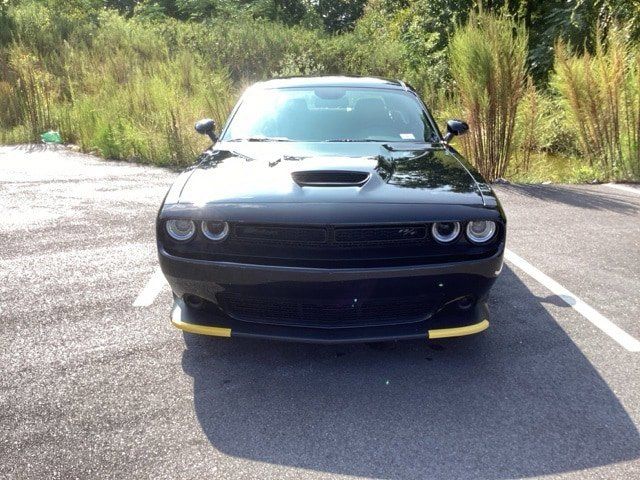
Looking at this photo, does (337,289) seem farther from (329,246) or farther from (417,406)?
(417,406)

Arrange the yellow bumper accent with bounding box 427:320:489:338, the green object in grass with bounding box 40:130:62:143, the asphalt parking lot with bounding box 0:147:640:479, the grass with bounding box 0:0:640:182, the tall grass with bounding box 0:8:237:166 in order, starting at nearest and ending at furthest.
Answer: the asphalt parking lot with bounding box 0:147:640:479, the yellow bumper accent with bounding box 427:320:489:338, the grass with bounding box 0:0:640:182, the tall grass with bounding box 0:8:237:166, the green object in grass with bounding box 40:130:62:143

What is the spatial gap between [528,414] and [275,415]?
3.62 ft

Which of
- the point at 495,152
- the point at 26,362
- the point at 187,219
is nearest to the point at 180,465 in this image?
the point at 187,219

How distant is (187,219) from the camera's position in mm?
2693

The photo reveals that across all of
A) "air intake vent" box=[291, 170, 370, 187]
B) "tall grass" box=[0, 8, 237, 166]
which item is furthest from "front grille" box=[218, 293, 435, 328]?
"tall grass" box=[0, 8, 237, 166]

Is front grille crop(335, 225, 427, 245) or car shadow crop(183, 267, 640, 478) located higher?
front grille crop(335, 225, 427, 245)

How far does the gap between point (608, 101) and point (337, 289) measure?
6.82m

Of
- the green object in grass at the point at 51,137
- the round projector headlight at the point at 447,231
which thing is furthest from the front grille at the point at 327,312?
the green object in grass at the point at 51,137

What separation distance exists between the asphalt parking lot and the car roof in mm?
1713

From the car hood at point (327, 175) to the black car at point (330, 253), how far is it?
11mm

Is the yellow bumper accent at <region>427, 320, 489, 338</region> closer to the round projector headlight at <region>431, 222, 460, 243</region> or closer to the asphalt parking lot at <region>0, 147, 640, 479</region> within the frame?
the asphalt parking lot at <region>0, 147, 640, 479</region>

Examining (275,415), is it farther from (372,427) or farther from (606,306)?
(606,306)

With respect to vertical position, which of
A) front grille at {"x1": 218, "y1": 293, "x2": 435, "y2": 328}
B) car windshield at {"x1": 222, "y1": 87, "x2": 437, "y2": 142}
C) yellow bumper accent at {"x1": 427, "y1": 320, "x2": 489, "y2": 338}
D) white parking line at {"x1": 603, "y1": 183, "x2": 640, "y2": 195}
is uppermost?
car windshield at {"x1": 222, "y1": 87, "x2": 437, "y2": 142}

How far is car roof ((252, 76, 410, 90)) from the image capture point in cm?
456
